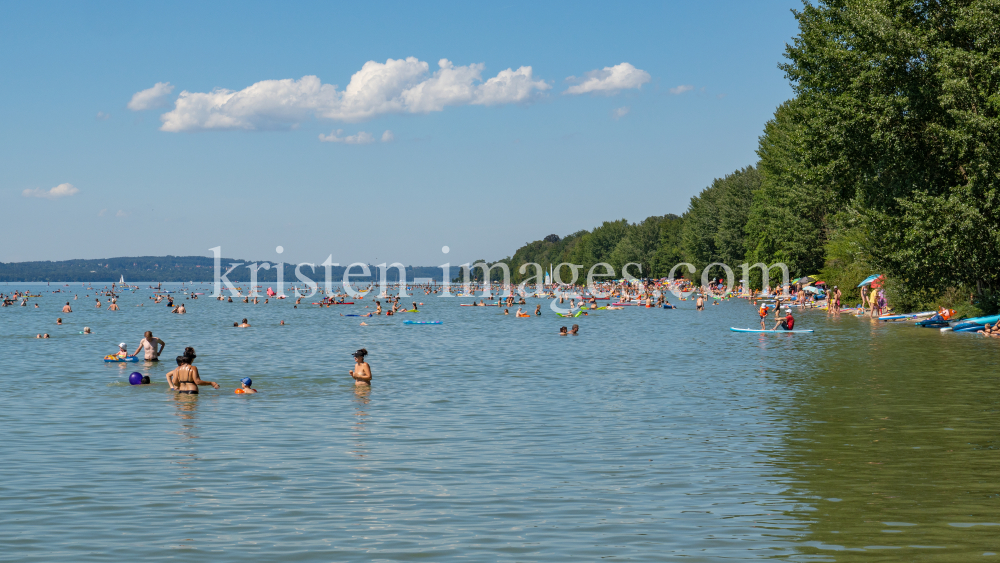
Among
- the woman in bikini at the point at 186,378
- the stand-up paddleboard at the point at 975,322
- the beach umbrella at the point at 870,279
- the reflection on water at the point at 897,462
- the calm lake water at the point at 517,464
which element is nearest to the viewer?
the reflection on water at the point at 897,462

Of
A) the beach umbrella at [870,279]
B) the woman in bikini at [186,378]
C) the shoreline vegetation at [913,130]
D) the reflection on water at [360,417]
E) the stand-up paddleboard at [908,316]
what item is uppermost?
the shoreline vegetation at [913,130]

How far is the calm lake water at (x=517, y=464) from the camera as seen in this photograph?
11.7 m

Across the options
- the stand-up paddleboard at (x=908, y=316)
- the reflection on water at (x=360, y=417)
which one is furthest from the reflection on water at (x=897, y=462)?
the stand-up paddleboard at (x=908, y=316)

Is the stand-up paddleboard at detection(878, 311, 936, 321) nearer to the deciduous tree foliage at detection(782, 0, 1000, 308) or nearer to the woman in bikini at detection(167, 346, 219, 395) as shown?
the deciduous tree foliage at detection(782, 0, 1000, 308)

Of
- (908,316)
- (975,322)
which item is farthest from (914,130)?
(908,316)

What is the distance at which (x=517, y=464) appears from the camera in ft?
55.9

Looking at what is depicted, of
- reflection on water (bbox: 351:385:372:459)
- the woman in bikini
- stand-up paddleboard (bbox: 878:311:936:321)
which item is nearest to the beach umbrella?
stand-up paddleboard (bbox: 878:311:936:321)

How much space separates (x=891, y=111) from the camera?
4053 cm

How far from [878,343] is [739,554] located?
3884 centimetres

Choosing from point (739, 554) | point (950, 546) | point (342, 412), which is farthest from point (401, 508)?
point (342, 412)

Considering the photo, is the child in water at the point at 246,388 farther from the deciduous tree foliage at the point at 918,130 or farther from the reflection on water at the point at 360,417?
the deciduous tree foliage at the point at 918,130

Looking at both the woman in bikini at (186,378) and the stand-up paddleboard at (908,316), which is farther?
the stand-up paddleboard at (908,316)

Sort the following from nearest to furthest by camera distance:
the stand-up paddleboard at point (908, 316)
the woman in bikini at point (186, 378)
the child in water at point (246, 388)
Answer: the woman in bikini at point (186, 378)
the child in water at point (246, 388)
the stand-up paddleboard at point (908, 316)

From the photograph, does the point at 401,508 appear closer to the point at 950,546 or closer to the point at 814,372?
the point at 950,546
